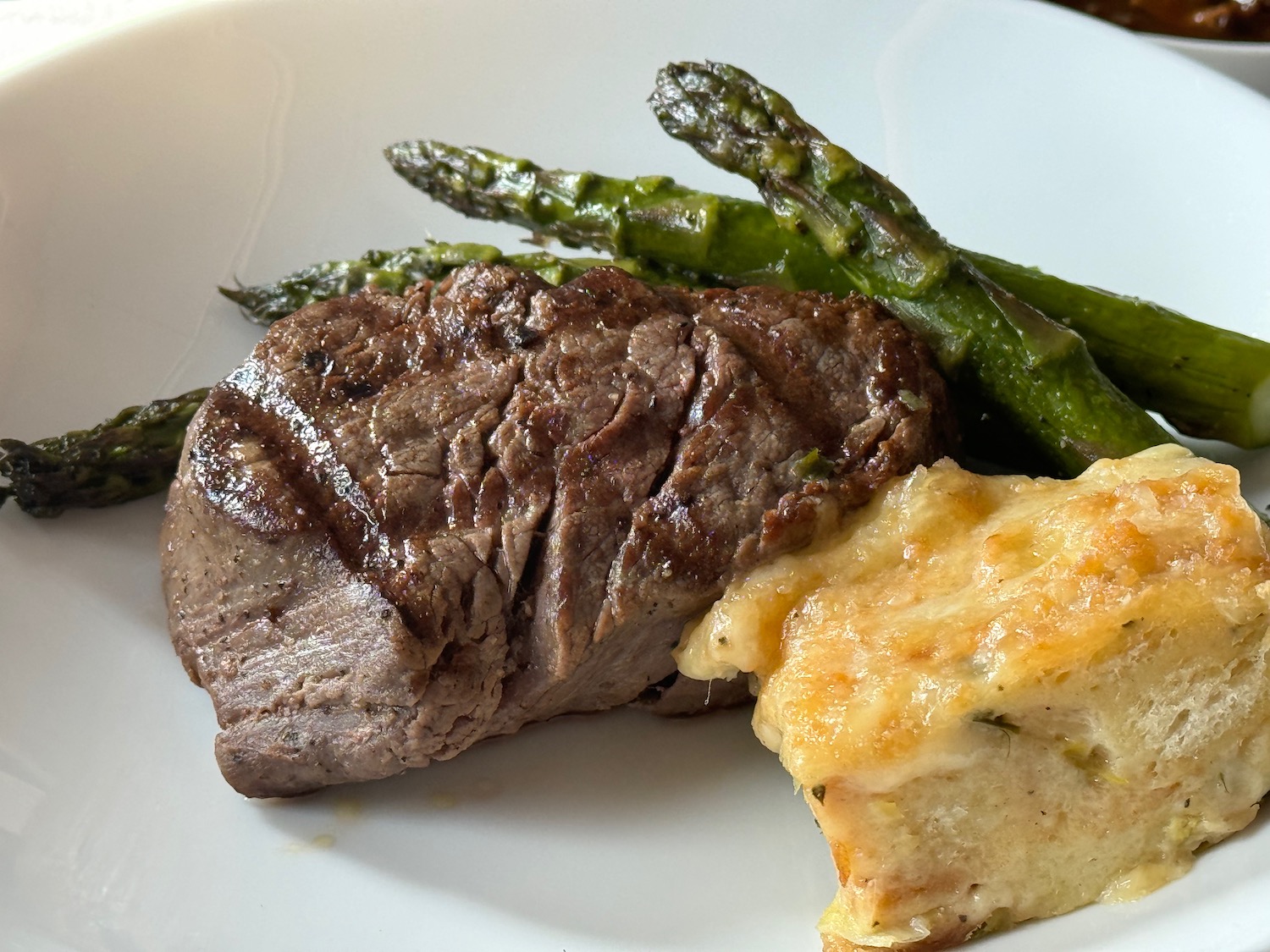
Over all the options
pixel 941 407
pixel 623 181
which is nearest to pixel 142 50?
pixel 623 181

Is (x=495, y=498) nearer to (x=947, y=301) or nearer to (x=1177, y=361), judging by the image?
(x=947, y=301)

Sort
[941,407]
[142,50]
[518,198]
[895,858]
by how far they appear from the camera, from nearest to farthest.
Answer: [895,858] → [941,407] → [518,198] → [142,50]

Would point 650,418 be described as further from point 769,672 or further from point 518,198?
point 518,198

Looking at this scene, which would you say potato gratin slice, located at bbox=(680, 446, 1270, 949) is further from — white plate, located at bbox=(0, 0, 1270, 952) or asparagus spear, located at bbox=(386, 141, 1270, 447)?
asparagus spear, located at bbox=(386, 141, 1270, 447)

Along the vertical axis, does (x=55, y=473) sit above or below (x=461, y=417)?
below

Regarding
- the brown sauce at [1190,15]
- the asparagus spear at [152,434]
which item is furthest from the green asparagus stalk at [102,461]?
the brown sauce at [1190,15]

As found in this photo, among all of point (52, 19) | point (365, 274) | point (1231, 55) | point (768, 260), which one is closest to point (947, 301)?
point (768, 260)
